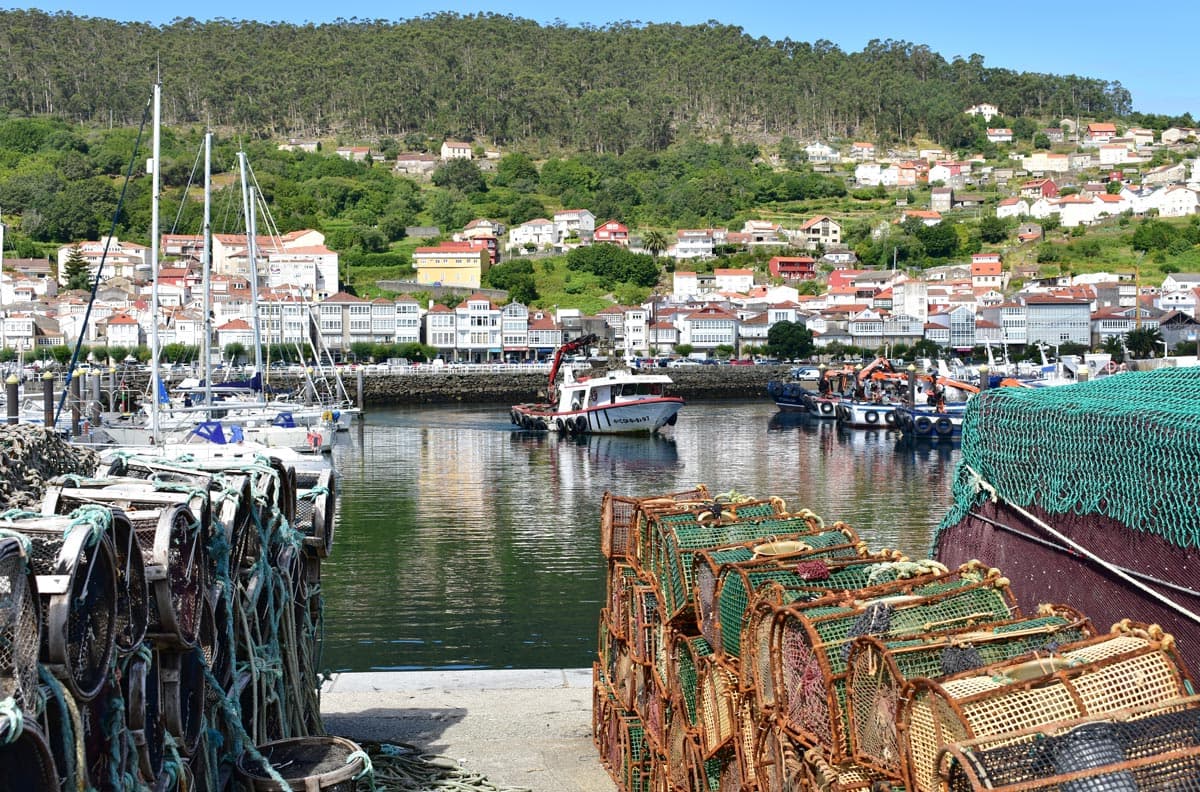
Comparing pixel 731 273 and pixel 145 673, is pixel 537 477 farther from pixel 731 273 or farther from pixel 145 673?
pixel 731 273

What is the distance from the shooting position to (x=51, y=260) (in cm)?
10269

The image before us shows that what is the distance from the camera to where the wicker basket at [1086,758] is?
123 inches

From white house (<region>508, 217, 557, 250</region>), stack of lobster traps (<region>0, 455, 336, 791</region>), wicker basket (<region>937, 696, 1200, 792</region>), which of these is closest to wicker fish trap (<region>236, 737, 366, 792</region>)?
stack of lobster traps (<region>0, 455, 336, 791</region>)

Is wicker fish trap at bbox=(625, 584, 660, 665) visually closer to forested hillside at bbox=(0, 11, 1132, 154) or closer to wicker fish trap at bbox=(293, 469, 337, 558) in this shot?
wicker fish trap at bbox=(293, 469, 337, 558)

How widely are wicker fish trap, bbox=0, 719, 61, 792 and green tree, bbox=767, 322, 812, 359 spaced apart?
263 ft

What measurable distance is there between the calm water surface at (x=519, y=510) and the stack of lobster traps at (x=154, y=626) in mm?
5528

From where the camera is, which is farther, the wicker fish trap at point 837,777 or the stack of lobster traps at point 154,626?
the wicker fish trap at point 837,777

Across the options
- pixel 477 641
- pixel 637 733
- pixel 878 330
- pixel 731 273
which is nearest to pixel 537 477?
pixel 477 641

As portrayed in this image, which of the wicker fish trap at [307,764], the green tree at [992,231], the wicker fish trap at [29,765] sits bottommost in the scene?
the wicker fish trap at [307,764]

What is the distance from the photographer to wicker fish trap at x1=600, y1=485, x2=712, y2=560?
7.21 metres

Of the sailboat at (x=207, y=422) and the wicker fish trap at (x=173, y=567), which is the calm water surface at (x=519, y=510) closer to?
the sailboat at (x=207, y=422)

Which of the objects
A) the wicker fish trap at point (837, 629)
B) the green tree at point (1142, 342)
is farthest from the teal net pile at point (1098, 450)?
the green tree at point (1142, 342)

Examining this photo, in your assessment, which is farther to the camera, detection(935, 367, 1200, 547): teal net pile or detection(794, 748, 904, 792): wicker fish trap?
detection(935, 367, 1200, 547): teal net pile

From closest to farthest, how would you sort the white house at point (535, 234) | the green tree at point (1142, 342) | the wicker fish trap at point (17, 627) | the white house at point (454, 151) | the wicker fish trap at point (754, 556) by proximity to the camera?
the wicker fish trap at point (17, 627), the wicker fish trap at point (754, 556), the green tree at point (1142, 342), the white house at point (535, 234), the white house at point (454, 151)
